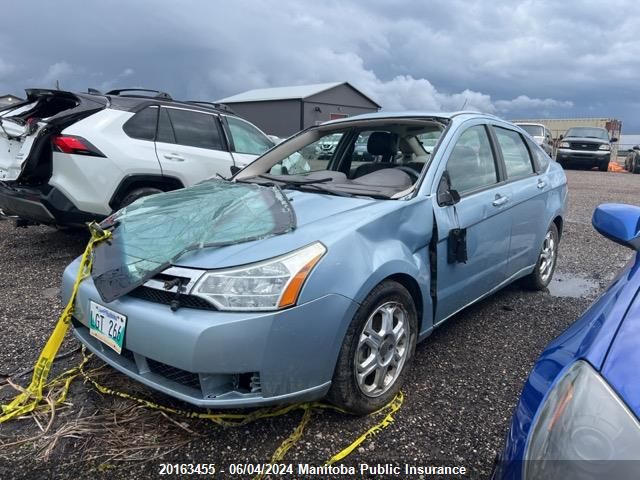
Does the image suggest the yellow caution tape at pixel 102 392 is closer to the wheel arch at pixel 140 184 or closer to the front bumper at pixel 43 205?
the front bumper at pixel 43 205

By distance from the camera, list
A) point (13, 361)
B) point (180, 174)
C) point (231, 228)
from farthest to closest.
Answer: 1. point (180, 174)
2. point (13, 361)
3. point (231, 228)

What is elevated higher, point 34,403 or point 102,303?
point 102,303

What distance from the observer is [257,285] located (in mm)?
1925

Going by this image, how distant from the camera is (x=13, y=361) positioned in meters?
2.85

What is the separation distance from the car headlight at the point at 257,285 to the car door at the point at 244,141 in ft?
12.9

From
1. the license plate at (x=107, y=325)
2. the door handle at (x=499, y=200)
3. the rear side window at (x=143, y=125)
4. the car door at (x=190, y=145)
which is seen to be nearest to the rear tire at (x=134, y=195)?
the car door at (x=190, y=145)

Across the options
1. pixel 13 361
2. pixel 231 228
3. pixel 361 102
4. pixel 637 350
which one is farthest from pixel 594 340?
pixel 361 102

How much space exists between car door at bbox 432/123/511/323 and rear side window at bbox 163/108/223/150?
3289mm

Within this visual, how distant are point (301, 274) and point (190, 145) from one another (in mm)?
3857

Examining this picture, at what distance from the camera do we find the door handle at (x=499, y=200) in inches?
126

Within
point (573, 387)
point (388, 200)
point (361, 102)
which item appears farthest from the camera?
point (361, 102)

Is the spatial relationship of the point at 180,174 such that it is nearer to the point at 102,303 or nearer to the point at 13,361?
the point at 13,361

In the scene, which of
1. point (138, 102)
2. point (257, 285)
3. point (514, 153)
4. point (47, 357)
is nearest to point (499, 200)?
point (514, 153)

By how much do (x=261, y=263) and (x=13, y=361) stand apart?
1.96 metres
